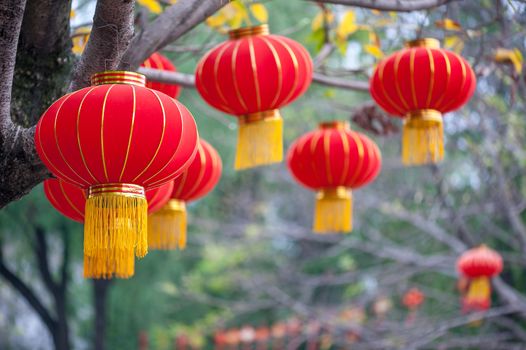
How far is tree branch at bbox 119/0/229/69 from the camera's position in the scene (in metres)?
2.72

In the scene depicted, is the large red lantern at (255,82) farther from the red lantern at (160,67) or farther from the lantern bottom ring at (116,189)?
the lantern bottom ring at (116,189)

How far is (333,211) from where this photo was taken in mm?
3699

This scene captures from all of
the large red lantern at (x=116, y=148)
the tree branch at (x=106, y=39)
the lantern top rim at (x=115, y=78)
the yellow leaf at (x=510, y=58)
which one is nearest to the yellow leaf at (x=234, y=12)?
the yellow leaf at (x=510, y=58)

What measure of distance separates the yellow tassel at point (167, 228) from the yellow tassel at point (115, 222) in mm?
1006

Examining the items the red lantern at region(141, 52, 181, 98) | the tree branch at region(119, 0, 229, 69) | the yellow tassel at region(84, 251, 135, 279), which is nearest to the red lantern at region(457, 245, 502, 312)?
the red lantern at region(141, 52, 181, 98)

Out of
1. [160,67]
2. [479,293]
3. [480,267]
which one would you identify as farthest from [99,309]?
[160,67]

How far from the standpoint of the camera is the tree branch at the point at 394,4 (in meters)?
3.01

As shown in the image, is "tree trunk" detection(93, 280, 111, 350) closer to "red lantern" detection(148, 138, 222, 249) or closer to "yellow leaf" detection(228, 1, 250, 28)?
"yellow leaf" detection(228, 1, 250, 28)

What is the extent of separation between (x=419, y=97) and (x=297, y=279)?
19.8 ft

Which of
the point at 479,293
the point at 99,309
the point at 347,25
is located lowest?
the point at 99,309

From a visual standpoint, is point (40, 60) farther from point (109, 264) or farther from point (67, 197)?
point (109, 264)

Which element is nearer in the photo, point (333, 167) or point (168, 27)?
point (168, 27)

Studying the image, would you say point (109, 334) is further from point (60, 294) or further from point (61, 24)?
point (61, 24)

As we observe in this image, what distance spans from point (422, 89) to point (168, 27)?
3.41ft
